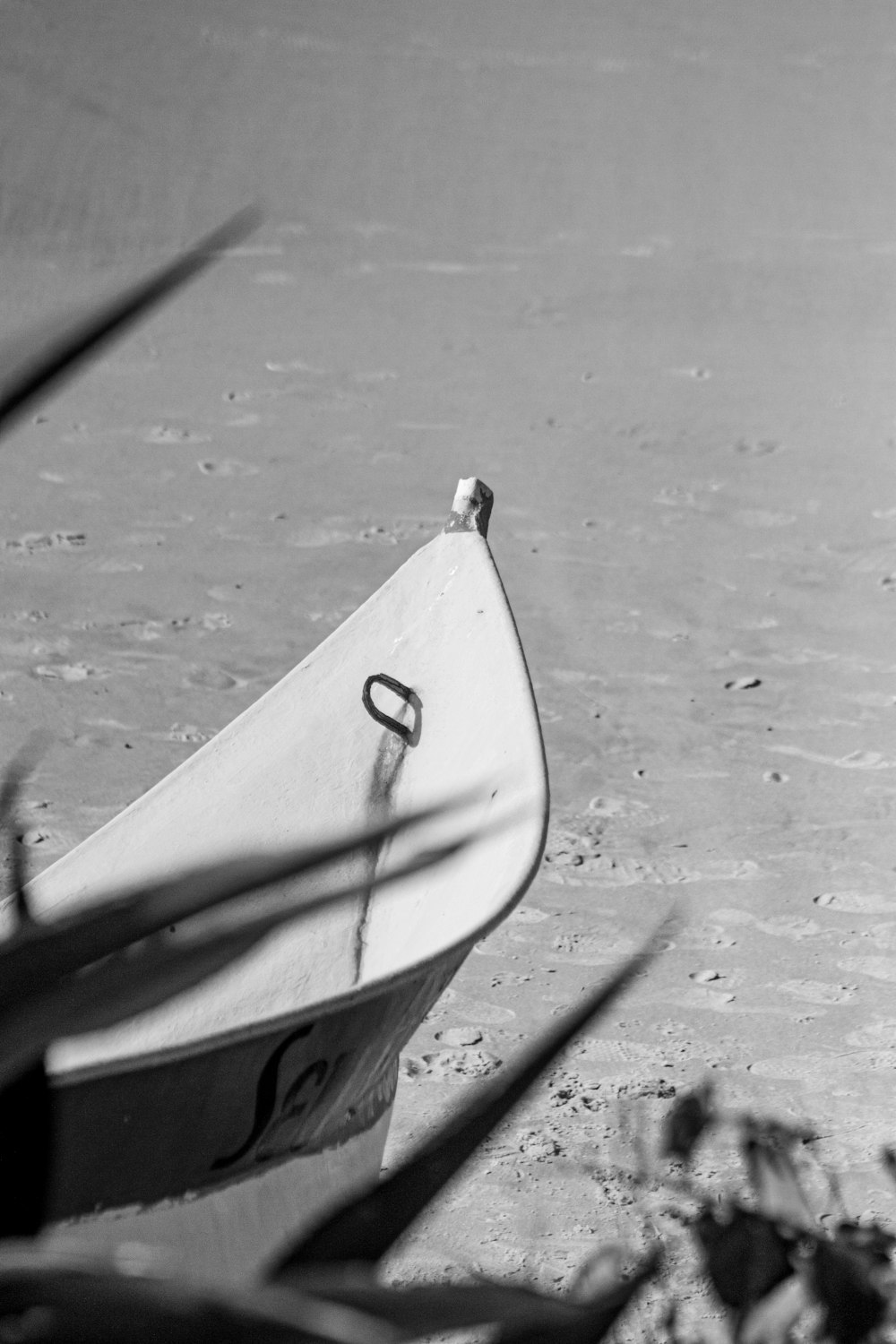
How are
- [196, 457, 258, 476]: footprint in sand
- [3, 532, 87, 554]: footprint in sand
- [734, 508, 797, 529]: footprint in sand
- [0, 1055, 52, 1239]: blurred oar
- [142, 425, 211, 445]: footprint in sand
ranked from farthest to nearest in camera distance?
[142, 425, 211, 445]: footprint in sand
[196, 457, 258, 476]: footprint in sand
[734, 508, 797, 529]: footprint in sand
[3, 532, 87, 554]: footprint in sand
[0, 1055, 52, 1239]: blurred oar

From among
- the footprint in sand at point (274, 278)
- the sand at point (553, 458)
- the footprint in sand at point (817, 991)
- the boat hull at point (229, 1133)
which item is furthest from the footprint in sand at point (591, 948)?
the footprint in sand at point (274, 278)

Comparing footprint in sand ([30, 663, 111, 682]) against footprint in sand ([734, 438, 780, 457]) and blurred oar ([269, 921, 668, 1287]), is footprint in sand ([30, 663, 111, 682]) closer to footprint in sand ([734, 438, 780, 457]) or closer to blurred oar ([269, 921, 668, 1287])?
footprint in sand ([734, 438, 780, 457])

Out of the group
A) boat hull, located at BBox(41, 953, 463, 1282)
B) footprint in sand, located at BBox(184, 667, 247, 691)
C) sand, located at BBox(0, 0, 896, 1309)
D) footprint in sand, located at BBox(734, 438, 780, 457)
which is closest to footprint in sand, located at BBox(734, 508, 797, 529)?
sand, located at BBox(0, 0, 896, 1309)

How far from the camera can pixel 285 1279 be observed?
0.39m

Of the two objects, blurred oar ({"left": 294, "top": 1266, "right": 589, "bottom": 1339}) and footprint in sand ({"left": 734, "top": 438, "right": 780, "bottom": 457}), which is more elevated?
blurred oar ({"left": 294, "top": 1266, "right": 589, "bottom": 1339})

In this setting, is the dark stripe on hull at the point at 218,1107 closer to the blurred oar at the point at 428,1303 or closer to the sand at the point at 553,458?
the sand at the point at 553,458

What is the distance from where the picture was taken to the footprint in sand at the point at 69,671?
127 inches

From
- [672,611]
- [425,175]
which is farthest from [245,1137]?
[425,175]

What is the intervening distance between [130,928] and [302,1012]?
2.28 ft

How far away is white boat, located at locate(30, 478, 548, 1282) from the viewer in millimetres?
1091

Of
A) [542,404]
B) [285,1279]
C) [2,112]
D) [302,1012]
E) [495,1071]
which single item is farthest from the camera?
[2,112]

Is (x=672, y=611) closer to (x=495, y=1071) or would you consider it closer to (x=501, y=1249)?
(x=495, y=1071)

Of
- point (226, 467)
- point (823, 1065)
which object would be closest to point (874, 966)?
point (823, 1065)

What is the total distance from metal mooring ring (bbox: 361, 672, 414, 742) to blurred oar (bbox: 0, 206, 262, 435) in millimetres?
1363
